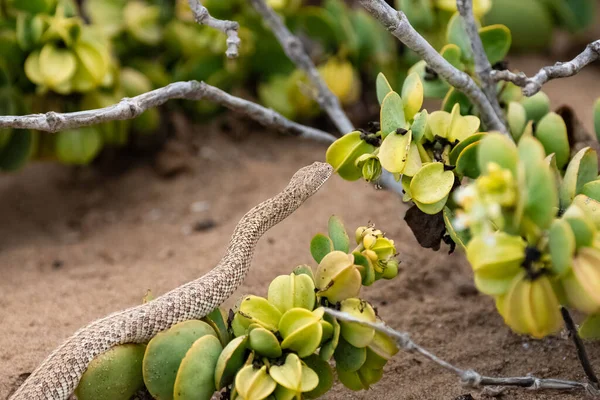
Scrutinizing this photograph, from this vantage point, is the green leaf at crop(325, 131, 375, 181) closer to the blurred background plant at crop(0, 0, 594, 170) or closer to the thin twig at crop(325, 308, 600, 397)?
the thin twig at crop(325, 308, 600, 397)

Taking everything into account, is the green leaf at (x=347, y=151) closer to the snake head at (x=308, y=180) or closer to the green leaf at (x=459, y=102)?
the snake head at (x=308, y=180)

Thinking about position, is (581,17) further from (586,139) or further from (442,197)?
(442,197)

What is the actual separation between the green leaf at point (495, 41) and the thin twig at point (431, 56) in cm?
29

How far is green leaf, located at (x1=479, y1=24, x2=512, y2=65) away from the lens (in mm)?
2592

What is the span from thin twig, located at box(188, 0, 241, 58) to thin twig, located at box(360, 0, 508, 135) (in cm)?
45

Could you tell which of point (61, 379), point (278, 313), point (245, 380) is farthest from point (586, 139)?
point (61, 379)

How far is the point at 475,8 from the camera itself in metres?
3.12

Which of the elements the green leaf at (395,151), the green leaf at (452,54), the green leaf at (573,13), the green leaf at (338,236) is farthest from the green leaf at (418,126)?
the green leaf at (573,13)

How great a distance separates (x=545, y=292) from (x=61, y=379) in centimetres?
131

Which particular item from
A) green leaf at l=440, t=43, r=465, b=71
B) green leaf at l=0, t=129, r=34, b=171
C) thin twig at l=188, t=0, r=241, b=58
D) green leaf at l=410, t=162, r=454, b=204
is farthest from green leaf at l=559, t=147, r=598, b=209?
green leaf at l=0, t=129, r=34, b=171

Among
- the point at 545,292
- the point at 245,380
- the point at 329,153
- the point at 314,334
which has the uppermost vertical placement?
the point at 545,292

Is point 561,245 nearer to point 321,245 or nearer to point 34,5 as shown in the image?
point 321,245

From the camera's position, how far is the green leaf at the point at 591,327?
1814mm

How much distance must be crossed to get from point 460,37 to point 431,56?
1.46ft
